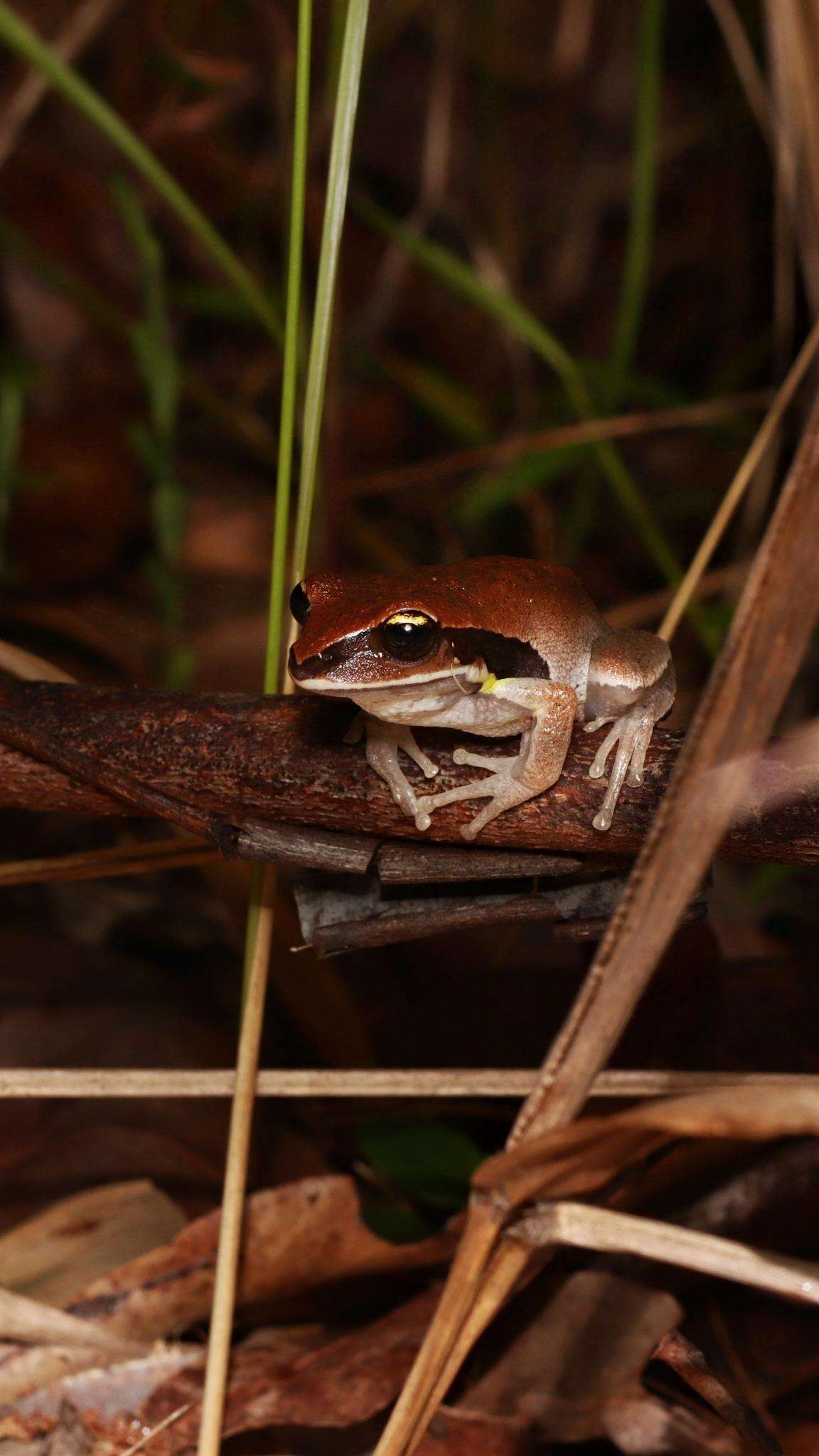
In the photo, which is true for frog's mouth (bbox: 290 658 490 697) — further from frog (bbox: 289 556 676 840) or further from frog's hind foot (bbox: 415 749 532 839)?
frog's hind foot (bbox: 415 749 532 839)

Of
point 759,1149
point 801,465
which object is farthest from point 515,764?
point 759,1149

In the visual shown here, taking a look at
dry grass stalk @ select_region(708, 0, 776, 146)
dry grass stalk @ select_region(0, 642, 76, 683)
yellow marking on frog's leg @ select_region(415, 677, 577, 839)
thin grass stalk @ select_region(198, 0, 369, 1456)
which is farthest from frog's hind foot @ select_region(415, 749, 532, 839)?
dry grass stalk @ select_region(708, 0, 776, 146)

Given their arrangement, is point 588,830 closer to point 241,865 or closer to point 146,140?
point 241,865

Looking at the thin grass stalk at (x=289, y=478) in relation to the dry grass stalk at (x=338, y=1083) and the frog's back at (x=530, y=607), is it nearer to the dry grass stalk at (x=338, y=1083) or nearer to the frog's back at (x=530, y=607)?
the dry grass stalk at (x=338, y=1083)

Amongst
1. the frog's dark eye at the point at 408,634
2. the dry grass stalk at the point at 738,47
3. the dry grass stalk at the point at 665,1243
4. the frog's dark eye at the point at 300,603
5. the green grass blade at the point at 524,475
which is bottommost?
the dry grass stalk at the point at 665,1243

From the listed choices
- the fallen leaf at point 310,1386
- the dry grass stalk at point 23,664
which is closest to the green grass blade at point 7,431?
the dry grass stalk at point 23,664

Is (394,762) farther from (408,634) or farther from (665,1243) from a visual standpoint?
(665,1243)
